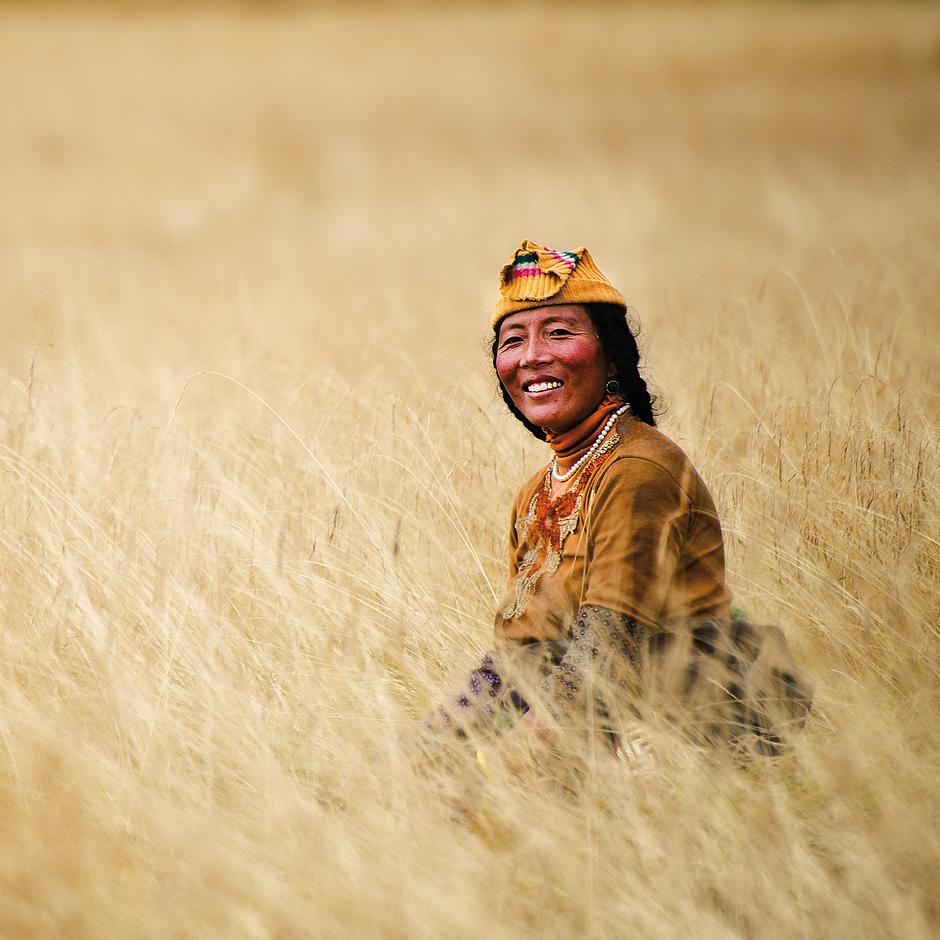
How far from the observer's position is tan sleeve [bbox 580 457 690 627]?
6.74 ft

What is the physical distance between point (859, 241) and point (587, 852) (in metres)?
6.76

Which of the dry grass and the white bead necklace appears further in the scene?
the white bead necklace

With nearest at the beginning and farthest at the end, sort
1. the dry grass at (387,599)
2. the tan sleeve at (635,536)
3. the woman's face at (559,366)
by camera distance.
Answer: the dry grass at (387,599) < the tan sleeve at (635,536) < the woman's face at (559,366)

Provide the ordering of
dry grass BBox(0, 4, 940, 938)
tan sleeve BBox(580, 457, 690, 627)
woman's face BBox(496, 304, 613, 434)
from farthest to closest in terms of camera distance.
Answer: woman's face BBox(496, 304, 613, 434)
tan sleeve BBox(580, 457, 690, 627)
dry grass BBox(0, 4, 940, 938)

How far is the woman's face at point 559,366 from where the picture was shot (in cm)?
232

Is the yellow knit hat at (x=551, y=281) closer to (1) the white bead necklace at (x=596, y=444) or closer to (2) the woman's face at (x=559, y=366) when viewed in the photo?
(2) the woman's face at (x=559, y=366)

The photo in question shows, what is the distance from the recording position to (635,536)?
6.79ft

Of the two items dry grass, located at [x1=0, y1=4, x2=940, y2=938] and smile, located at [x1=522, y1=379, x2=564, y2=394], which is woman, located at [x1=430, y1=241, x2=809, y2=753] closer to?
smile, located at [x1=522, y1=379, x2=564, y2=394]

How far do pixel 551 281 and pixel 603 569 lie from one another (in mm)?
692

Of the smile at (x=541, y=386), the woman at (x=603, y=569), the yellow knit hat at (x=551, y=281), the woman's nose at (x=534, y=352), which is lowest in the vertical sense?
the woman at (x=603, y=569)

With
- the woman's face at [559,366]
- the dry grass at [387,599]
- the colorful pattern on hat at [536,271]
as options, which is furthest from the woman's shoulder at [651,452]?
the dry grass at [387,599]

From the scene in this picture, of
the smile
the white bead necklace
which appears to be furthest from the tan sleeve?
the smile

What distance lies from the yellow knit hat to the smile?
0.18 m

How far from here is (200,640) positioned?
2625 millimetres
